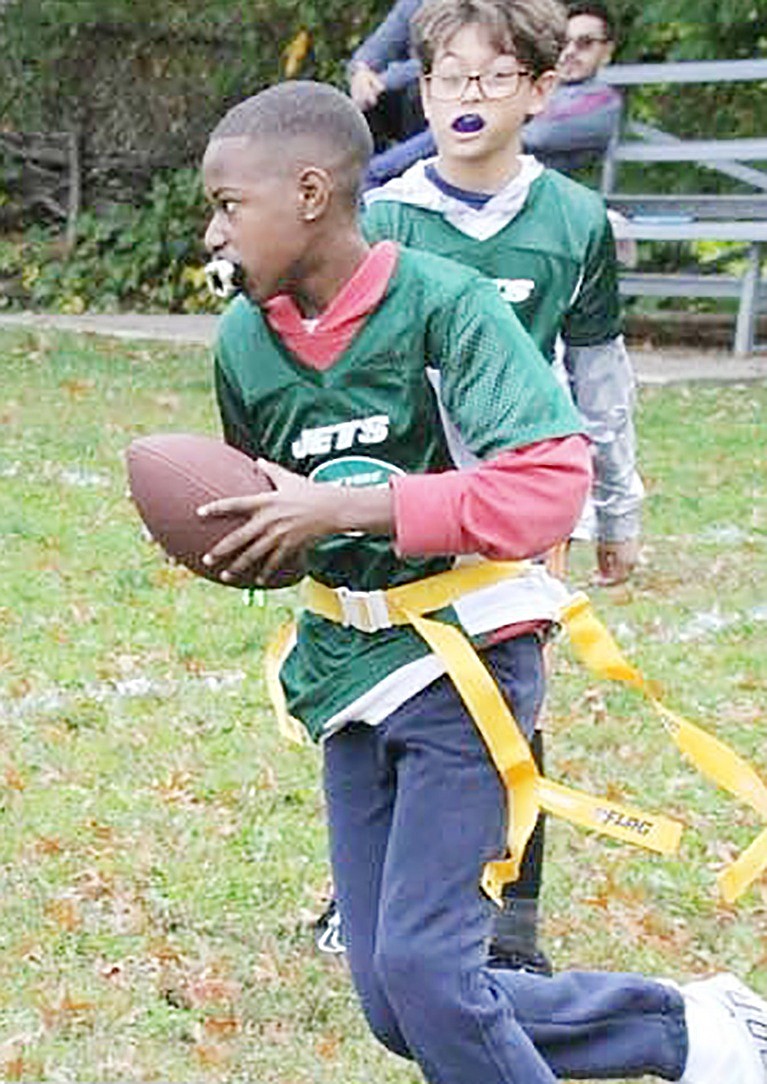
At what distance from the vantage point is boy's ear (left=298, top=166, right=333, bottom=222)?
10.5 feet

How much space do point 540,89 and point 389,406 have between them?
4.11 ft

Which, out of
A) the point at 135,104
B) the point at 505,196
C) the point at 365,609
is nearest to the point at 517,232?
the point at 505,196

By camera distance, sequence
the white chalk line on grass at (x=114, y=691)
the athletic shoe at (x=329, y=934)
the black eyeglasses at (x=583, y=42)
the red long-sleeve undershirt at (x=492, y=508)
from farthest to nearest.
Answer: the black eyeglasses at (x=583, y=42) → the white chalk line on grass at (x=114, y=691) → the athletic shoe at (x=329, y=934) → the red long-sleeve undershirt at (x=492, y=508)

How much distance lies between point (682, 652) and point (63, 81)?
438 inches

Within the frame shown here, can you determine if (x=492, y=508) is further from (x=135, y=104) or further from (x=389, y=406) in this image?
(x=135, y=104)

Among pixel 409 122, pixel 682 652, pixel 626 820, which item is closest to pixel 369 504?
pixel 626 820

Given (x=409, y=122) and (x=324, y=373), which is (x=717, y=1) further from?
(x=324, y=373)

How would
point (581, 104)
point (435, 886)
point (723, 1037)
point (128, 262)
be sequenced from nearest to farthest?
point (435, 886) < point (723, 1037) < point (581, 104) < point (128, 262)

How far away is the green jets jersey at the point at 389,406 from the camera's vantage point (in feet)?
10.4

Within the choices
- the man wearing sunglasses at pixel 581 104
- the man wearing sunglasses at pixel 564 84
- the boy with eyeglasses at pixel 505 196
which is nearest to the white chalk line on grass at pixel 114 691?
A: the boy with eyeglasses at pixel 505 196

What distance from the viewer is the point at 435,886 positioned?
10.5 ft

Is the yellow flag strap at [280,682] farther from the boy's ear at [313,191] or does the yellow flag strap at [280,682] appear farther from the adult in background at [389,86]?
the adult in background at [389,86]

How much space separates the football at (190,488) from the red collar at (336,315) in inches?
6.9

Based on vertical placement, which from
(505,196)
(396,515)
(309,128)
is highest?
(309,128)
